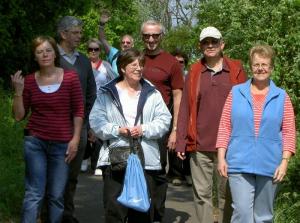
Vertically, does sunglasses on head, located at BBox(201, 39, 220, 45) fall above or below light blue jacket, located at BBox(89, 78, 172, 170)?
above

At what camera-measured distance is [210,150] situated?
6.50m

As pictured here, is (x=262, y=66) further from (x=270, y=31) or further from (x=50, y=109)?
(x=270, y=31)

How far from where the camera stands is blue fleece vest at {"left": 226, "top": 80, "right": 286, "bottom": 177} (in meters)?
5.64

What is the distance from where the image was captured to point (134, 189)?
19.8ft

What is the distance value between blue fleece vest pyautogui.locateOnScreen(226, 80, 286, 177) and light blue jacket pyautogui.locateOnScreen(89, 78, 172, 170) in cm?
79

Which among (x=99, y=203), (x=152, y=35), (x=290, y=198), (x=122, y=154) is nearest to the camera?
(x=122, y=154)

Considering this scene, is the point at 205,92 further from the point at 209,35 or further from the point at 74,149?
the point at 74,149

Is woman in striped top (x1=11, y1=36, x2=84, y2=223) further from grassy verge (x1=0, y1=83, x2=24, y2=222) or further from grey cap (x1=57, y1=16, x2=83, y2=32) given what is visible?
grassy verge (x1=0, y1=83, x2=24, y2=222)

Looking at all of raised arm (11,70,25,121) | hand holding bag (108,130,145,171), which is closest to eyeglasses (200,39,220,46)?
hand holding bag (108,130,145,171)

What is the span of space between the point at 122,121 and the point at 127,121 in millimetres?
50

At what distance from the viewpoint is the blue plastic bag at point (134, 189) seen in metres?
6.02

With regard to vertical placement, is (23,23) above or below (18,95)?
above

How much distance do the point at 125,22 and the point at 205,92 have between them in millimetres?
36773

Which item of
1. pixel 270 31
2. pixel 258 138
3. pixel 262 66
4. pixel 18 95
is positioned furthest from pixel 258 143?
pixel 270 31
